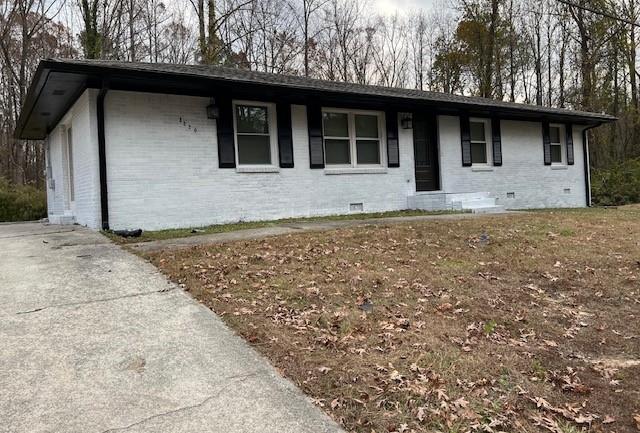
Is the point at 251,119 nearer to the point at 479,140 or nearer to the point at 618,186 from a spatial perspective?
the point at 479,140

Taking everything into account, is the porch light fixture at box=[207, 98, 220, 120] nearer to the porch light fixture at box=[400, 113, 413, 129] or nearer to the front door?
the front door

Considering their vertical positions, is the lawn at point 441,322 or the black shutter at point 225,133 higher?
the black shutter at point 225,133

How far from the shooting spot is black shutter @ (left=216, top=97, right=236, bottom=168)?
9.82 meters

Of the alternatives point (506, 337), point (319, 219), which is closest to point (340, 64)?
point (319, 219)

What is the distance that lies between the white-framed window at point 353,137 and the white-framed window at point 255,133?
1.42m

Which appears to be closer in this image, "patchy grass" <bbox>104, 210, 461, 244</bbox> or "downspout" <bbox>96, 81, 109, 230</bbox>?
"patchy grass" <bbox>104, 210, 461, 244</bbox>

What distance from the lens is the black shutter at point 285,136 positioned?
416 inches

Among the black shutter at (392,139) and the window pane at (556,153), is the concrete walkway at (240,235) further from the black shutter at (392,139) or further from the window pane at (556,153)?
the window pane at (556,153)

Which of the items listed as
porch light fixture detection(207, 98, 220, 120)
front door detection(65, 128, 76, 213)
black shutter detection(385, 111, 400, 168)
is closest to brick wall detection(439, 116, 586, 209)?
black shutter detection(385, 111, 400, 168)

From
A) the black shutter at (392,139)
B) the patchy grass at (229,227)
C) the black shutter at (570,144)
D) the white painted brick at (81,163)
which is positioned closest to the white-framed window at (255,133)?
the patchy grass at (229,227)

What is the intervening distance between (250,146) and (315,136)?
1.61m

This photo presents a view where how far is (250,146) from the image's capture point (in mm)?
10352

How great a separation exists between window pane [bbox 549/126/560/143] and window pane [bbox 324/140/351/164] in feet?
27.1

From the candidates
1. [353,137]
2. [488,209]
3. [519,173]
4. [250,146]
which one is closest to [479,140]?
[519,173]
